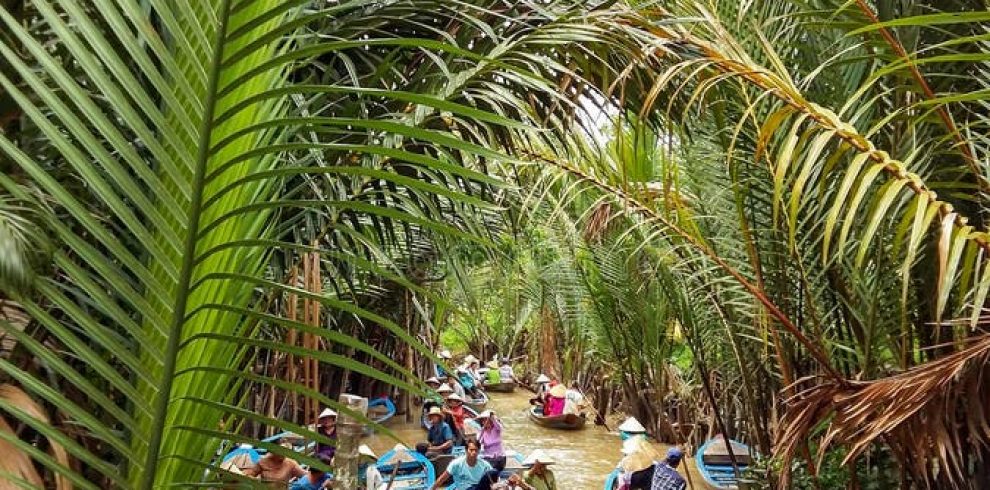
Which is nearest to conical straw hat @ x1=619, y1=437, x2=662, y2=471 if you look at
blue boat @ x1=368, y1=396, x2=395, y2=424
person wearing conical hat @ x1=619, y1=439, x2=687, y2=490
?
person wearing conical hat @ x1=619, y1=439, x2=687, y2=490

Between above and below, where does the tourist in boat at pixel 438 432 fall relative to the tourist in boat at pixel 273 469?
below

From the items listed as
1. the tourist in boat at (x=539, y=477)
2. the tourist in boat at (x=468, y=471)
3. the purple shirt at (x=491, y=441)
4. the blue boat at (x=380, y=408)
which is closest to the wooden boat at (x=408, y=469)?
the tourist in boat at (x=468, y=471)

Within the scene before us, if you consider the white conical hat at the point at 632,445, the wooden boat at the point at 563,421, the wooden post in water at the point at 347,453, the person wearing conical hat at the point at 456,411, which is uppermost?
the wooden post in water at the point at 347,453

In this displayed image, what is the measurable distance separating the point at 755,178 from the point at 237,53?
2.97m

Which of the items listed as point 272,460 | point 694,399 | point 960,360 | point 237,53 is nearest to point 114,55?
point 237,53

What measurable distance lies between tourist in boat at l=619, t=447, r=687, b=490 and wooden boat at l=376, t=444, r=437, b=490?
1.82 meters

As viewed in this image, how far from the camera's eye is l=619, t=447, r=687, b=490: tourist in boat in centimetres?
601

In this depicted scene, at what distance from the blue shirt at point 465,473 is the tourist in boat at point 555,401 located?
5.88 meters

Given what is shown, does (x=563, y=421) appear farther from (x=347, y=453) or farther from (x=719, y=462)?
(x=347, y=453)

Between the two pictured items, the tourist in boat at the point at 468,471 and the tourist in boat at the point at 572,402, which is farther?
the tourist in boat at the point at 572,402

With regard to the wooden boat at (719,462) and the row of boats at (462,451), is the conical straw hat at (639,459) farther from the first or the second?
the wooden boat at (719,462)

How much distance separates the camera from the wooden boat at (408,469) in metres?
7.41

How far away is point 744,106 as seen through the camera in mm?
3334

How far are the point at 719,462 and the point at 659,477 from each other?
8.72 feet
